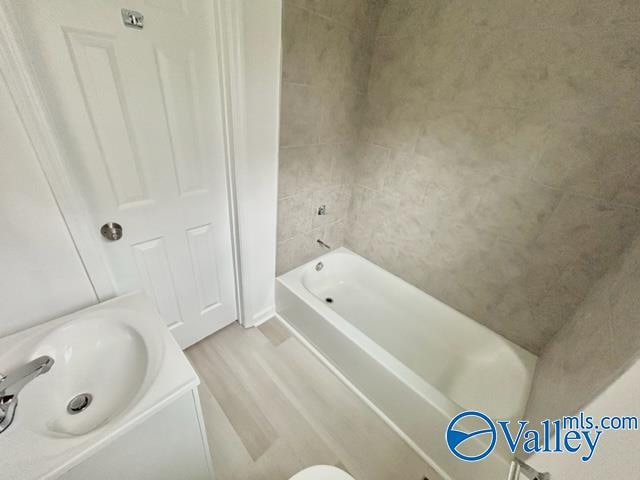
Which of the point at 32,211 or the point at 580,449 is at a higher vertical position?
the point at 32,211

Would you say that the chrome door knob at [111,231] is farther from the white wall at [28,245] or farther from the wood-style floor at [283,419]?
the wood-style floor at [283,419]

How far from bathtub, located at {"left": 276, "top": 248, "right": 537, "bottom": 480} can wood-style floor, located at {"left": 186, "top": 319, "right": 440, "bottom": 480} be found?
0.33ft

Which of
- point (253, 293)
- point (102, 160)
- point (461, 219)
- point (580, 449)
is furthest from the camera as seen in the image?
point (253, 293)

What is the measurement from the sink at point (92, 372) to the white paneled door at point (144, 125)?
0.92 feet

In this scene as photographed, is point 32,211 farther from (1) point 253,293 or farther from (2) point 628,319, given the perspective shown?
(2) point 628,319

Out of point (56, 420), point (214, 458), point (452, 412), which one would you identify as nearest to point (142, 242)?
point (56, 420)

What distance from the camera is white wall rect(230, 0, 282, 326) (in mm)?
1022

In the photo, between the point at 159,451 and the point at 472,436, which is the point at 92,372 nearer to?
the point at 159,451

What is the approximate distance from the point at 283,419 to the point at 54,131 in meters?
1.51

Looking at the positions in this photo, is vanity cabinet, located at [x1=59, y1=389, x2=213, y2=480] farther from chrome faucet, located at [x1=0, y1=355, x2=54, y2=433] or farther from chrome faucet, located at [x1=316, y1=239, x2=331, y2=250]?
chrome faucet, located at [x1=316, y1=239, x2=331, y2=250]

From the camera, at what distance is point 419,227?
5.47 ft

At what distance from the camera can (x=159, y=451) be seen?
2.42ft

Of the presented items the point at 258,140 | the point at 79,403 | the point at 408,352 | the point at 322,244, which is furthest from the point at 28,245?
the point at 408,352

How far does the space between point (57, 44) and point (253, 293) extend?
4.41ft
